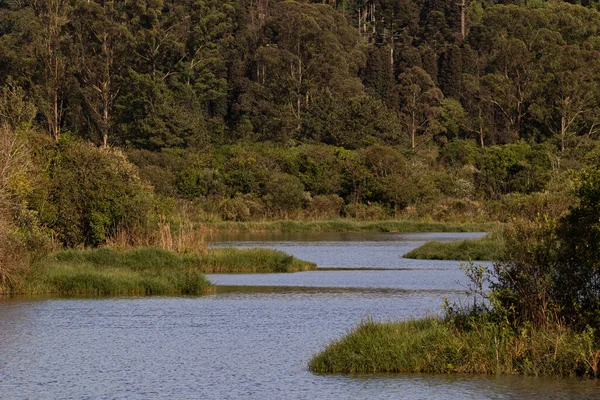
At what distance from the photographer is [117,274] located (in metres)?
38.6

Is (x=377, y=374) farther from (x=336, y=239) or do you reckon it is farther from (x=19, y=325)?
(x=336, y=239)

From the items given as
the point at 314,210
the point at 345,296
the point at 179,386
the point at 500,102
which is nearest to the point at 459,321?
the point at 179,386

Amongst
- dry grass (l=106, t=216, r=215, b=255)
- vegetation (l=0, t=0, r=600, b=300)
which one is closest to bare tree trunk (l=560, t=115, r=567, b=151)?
vegetation (l=0, t=0, r=600, b=300)

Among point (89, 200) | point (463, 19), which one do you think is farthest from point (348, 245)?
point (463, 19)

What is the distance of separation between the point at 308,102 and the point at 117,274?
84.3 meters

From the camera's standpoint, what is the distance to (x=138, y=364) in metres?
24.1

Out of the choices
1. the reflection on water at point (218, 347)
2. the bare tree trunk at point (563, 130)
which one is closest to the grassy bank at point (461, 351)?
the reflection on water at point (218, 347)

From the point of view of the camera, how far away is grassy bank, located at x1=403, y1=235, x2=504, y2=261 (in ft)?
174

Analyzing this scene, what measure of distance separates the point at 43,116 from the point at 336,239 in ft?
160

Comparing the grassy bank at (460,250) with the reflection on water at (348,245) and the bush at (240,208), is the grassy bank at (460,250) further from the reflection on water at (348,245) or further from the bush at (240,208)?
the bush at (240,208)

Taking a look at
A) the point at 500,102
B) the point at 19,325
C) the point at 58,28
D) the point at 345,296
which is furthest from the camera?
the point at 500,102

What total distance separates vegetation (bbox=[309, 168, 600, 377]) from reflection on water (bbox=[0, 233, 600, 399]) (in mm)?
375

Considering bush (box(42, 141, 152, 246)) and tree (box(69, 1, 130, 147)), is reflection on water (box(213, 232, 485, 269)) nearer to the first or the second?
bush (box(42, 141, 152, 246))

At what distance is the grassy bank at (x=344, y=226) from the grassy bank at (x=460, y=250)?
2736 centimetres
